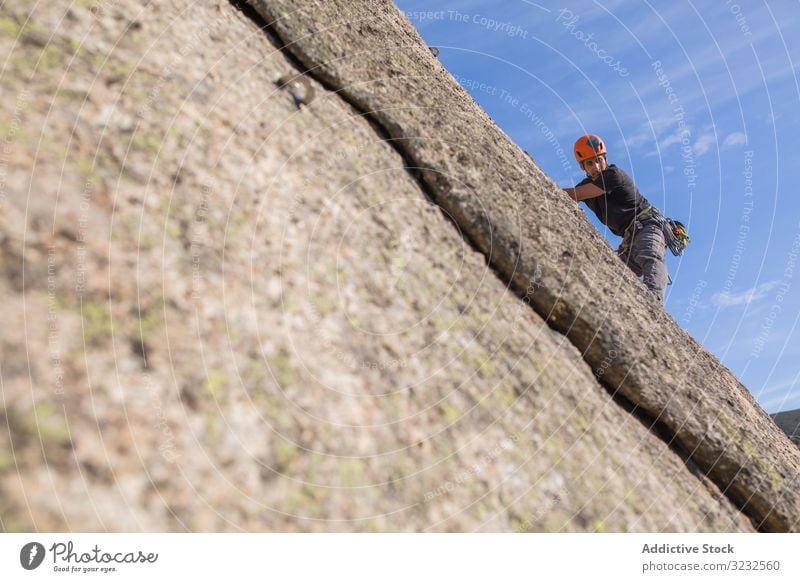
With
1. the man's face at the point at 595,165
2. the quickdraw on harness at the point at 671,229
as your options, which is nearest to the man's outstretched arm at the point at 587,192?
the man's face at the point at 595,165

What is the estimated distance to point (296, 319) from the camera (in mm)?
5129

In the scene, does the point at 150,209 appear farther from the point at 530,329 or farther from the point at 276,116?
Answer: the point at 530,329

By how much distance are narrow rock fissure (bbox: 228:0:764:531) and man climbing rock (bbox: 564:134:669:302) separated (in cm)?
841

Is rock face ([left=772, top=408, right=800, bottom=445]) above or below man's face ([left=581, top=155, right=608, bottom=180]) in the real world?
below

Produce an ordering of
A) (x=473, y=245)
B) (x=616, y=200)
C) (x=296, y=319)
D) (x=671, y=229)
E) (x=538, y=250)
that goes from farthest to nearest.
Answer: (x=671, y=229) → (x=616, y=200) → (x=538, y=250) → (x=473, y=245) → (x=296, y=319)

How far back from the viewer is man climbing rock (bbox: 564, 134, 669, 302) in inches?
587

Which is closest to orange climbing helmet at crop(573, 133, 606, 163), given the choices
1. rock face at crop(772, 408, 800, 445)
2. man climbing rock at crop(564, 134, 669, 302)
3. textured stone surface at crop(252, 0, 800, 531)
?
man climbing rock at crop(564, 134, 669, 302)

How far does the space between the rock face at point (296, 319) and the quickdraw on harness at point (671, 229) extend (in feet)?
27.9

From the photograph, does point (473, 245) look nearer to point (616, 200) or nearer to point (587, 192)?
point (587, 192)

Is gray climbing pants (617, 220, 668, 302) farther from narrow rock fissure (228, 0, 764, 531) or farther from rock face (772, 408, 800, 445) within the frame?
rock face (772, 408, 800, 445)

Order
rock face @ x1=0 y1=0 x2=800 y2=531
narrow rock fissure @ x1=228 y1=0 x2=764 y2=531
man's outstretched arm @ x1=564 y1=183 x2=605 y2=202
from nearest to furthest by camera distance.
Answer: rock face @ x1=0 y1=0 x2=800 y2=531
narrow rock fissure @ x1=228 y1=0 x2=764 y2=531
man's outstretched arm @ x1=564 y1=183 x2=605 y2=202

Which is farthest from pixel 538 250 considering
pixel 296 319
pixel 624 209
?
pixel 624 209

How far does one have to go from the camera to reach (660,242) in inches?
602

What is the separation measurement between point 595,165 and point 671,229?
3.02 meters
